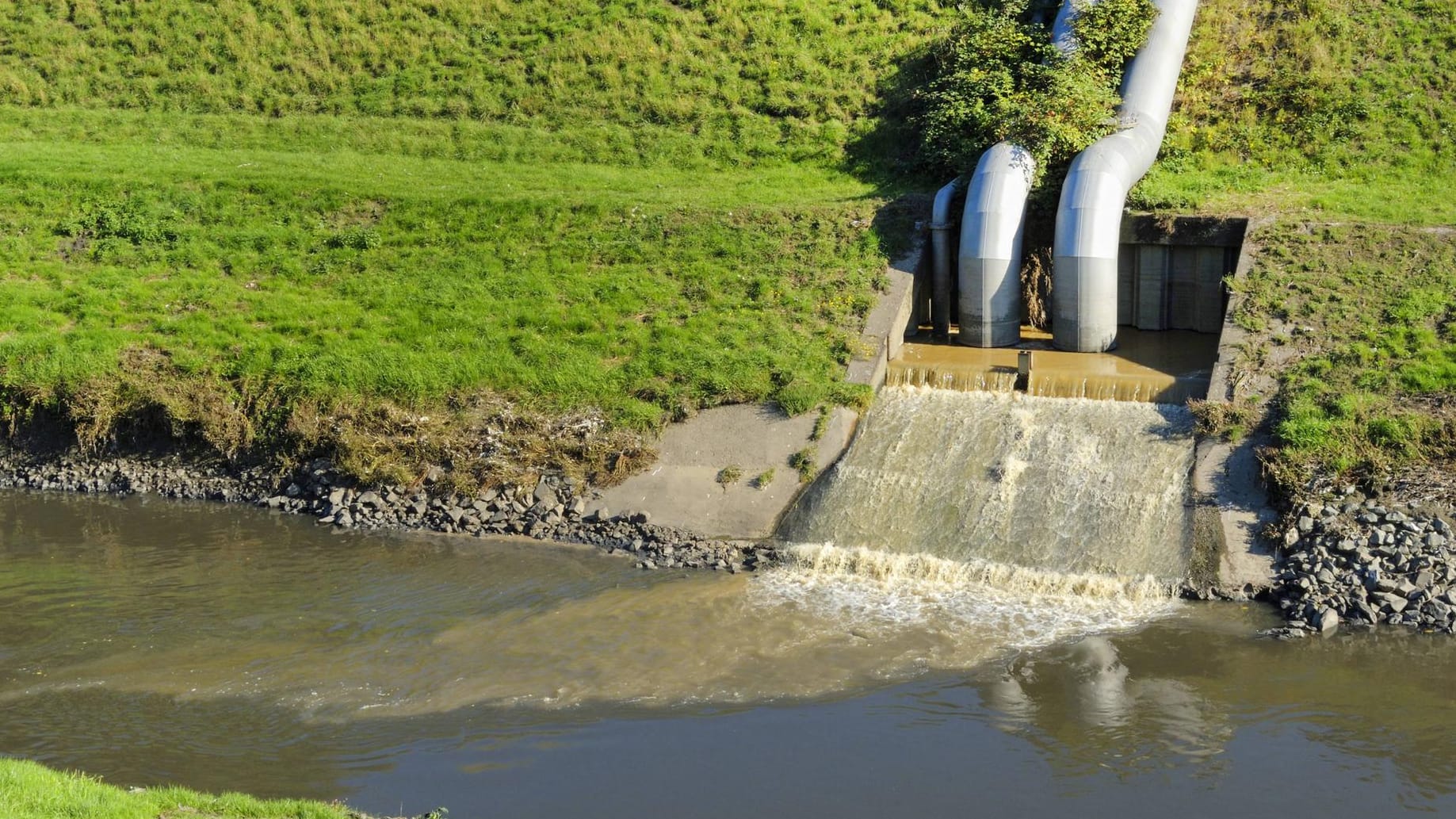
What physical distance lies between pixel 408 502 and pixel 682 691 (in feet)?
24.0

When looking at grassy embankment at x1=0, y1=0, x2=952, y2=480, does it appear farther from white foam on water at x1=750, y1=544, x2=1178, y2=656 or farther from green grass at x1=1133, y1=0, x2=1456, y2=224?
green grass at x1=1133, y1=0, x2=1456, y2=224

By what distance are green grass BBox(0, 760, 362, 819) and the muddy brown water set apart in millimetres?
985

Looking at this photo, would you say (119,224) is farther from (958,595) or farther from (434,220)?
(958,595)

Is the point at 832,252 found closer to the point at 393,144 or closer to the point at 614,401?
the point at 614,401

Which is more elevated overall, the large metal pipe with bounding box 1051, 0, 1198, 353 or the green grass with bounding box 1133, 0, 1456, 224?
the green grass with bounding box 1133, 0, 1456, 224

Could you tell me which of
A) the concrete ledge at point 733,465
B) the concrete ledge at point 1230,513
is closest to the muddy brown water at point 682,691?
the concrete ledge at point 1230,513

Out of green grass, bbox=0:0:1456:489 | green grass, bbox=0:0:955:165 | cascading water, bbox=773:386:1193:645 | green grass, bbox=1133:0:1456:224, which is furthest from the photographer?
green grass, bbox=0:0:955:165

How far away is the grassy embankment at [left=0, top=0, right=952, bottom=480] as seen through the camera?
21.9 metres

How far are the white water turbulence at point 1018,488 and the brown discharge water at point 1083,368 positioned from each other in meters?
0.54

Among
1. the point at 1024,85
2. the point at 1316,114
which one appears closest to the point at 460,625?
the point at 1024,85

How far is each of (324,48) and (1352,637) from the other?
29069 millimetres

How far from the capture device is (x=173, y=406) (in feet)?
71.2

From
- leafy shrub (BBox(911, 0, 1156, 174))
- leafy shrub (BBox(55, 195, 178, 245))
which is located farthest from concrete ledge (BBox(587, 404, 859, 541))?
leafy shrub (BBox(55, 195, 178, 245))

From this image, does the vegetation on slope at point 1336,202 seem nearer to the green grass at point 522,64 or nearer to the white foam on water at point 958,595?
the white foam on water at point 958,595
